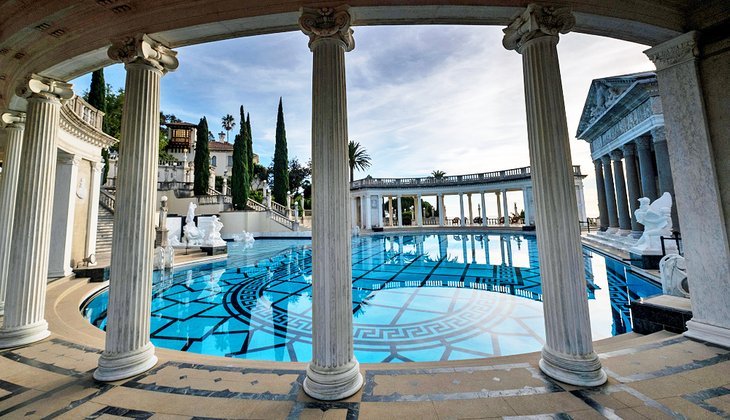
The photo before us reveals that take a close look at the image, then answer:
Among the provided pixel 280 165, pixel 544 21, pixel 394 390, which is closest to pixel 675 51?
pixel 544 21

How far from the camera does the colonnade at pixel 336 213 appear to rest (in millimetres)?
2961

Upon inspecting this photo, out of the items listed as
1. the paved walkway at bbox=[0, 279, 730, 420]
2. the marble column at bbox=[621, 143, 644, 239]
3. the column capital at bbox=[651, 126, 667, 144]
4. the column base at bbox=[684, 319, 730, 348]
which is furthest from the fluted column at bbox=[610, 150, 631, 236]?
the paved walkway at bbox=[0, 279, 730, 420]

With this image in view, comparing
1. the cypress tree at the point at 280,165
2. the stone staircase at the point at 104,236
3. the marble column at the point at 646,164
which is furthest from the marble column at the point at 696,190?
the cypress tree at the point at 280,165

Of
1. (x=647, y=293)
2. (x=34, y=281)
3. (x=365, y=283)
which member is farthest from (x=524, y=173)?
(x=34, y=281)

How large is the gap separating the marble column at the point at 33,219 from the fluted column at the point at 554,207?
7.21 meters

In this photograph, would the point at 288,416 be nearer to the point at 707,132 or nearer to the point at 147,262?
the point at 147,262

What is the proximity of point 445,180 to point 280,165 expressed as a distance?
20433 millimetres

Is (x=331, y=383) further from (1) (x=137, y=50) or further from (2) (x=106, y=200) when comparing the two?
(2) (x=106, y=200)

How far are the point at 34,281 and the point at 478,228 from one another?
34269mm

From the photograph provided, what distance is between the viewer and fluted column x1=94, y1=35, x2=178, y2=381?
129 inches

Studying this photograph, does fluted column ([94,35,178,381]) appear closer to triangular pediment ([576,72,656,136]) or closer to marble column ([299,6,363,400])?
marble column ([299,6,363,400])

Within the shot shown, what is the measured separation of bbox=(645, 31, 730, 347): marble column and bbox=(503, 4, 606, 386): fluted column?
235 cm

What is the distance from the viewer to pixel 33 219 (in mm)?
4336

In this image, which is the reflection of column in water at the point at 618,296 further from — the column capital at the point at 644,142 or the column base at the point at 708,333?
the column capital at the point at 644,142
